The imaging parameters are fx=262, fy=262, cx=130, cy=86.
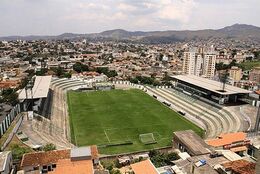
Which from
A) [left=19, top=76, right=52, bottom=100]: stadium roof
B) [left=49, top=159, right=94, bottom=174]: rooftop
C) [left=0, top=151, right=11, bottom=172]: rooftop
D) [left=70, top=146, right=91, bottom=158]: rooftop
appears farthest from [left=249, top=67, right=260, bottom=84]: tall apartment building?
[left=0, top=151, right=11, bottom=172]: rooftop

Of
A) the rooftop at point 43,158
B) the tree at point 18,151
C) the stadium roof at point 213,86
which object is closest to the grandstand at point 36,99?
the tree at point 18,151

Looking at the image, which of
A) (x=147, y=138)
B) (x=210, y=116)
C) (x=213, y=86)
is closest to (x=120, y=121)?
(x=147, y=138)

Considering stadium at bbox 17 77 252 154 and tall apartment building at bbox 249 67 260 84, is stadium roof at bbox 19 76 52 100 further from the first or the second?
tall apartment building at bbox 249 67 260 84

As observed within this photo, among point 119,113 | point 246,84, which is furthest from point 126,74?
point 119,113

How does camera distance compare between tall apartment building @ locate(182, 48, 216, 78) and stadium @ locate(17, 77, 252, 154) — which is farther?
tall apartment building @ locate(182, 48, 216, 78)

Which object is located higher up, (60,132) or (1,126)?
(1,126)

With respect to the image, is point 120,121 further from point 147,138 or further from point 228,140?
point 228,140

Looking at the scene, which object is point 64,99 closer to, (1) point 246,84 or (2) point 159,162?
(2) point 159,162
